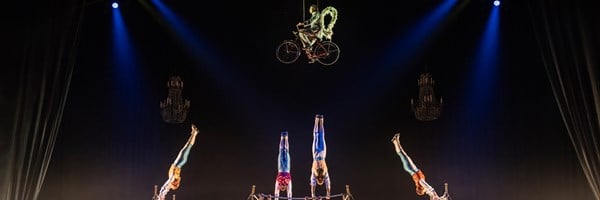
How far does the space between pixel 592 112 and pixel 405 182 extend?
8.00ft

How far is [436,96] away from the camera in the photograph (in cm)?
833

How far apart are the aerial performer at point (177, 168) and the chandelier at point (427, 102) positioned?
112 inches

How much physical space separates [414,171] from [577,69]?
7.10ft

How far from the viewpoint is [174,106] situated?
8133 mm

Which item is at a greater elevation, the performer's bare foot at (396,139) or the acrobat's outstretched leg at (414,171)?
the performer's bare foot at (396,139)

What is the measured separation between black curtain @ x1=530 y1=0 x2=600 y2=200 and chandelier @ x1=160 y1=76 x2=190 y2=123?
4.52 meters

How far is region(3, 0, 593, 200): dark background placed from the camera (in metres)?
8.03

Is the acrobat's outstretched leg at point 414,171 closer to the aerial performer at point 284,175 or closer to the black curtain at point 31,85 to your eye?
the aerial performer at point 284,175

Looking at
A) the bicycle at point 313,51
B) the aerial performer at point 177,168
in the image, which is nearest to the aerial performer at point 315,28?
the bicycle at point 313,51

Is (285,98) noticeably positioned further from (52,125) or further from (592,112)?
(592,112)

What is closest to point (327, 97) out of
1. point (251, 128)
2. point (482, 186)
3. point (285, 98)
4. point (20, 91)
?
point (285, 98)

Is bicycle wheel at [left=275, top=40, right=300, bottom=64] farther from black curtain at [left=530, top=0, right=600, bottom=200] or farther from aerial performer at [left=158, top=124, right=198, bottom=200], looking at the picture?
black curtain at [left=530, top=0, right=600, bottom=200]

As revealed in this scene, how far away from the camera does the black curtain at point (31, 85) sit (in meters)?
6.57

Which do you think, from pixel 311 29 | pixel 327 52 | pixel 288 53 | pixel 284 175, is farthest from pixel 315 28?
pixel 284 175
